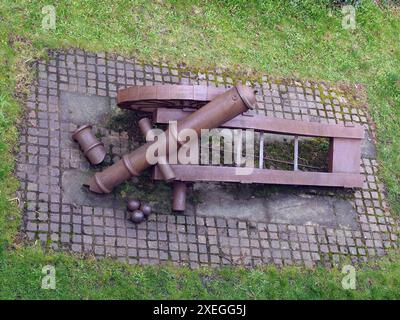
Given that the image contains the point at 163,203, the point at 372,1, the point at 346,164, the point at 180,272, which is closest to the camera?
the point at 180,272

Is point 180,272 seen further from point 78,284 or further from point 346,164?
point 346,164

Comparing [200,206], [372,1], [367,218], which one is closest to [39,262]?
→ [200,206]

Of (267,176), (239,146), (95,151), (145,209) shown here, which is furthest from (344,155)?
(95,151)

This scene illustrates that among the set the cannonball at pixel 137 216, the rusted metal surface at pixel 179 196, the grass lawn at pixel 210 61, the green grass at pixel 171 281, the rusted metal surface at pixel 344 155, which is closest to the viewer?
the green grass at pixel 171 281

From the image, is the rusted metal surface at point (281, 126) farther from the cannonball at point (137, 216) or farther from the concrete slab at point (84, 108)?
the cannonball at point (137, 216)

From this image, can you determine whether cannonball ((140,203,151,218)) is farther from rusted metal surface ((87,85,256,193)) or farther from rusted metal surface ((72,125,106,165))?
rusted metal surface ((72,125,106,165))

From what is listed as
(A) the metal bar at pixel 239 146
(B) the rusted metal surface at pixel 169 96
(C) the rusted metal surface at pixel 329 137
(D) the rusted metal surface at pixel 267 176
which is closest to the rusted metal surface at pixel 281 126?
(C) the rusted metal surface at pixel 329 137
